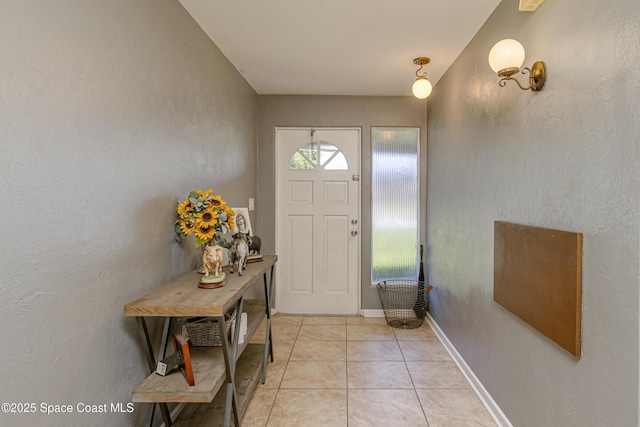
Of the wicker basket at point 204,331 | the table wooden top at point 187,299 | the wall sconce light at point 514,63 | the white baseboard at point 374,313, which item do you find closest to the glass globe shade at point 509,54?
the wall sconce light at point 514,63

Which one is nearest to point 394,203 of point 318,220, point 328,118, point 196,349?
point 318,220

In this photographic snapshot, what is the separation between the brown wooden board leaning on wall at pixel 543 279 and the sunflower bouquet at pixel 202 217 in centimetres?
147

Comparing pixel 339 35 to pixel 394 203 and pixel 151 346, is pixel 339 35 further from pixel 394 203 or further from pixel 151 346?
pixel 151 346

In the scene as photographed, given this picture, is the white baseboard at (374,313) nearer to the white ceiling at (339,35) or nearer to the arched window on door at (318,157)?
the arched window on door at (318,157)

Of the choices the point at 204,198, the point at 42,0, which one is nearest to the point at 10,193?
the point at 42,0

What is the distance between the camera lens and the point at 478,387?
7.06 feet

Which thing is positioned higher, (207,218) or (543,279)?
(207,218)

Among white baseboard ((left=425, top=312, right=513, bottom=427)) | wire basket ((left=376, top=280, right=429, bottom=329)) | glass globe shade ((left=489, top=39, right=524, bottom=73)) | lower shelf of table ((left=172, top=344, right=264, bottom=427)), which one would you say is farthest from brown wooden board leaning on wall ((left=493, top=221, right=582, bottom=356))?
wire basket ((left=376, top=280, right=429, bottom=329))

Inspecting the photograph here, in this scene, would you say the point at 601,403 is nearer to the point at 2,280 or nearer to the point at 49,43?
the point at 2,280

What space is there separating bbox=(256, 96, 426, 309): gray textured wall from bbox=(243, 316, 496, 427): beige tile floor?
1157mm

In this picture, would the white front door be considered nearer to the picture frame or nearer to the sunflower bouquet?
the picture frame

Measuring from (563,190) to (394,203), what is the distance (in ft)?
7.61

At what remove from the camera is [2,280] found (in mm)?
903

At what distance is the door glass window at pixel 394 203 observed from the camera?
3645mm
